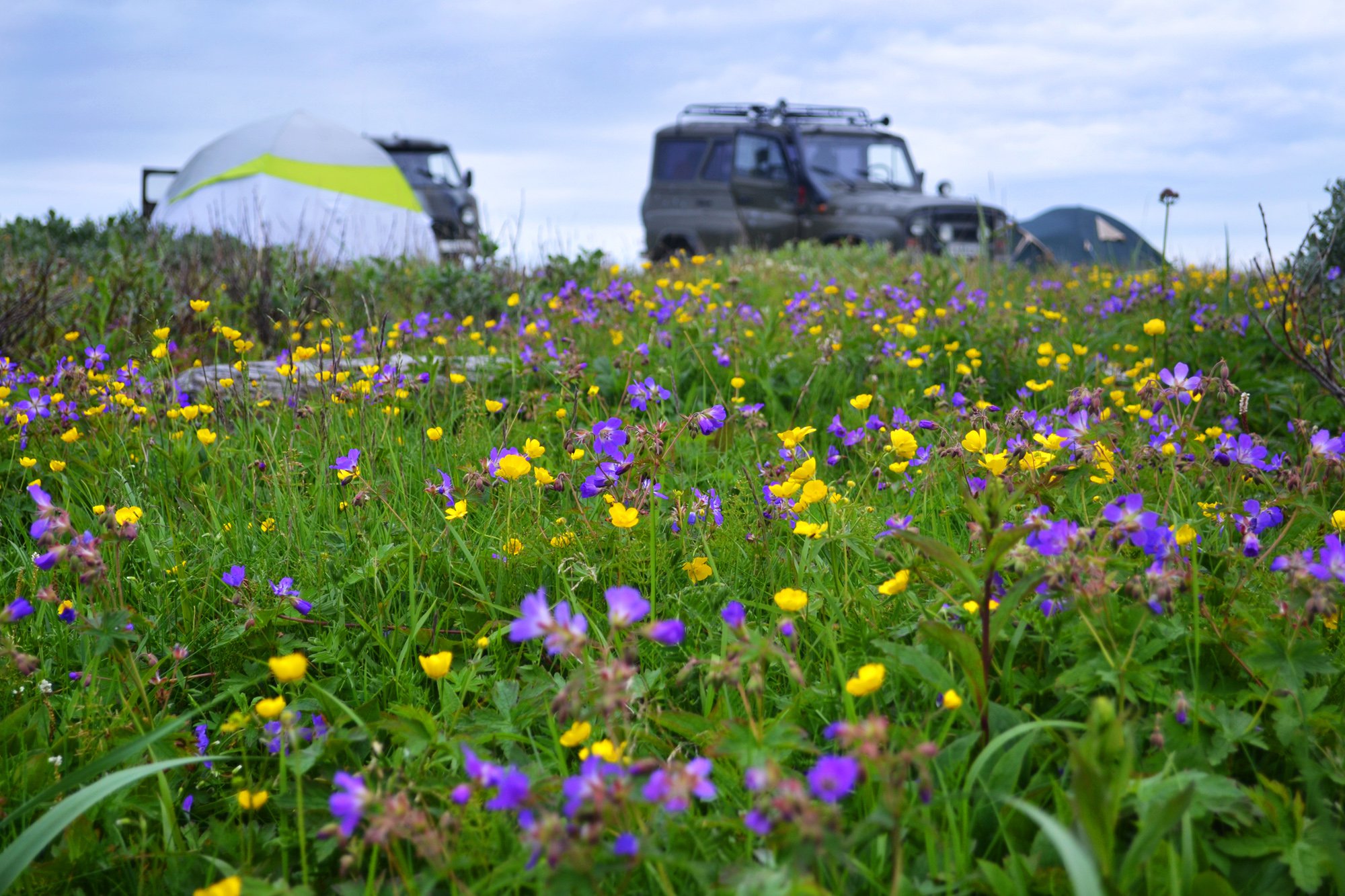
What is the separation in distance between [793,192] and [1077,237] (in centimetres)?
406

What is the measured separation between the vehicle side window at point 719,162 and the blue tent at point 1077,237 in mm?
4187

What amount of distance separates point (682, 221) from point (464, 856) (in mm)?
13425

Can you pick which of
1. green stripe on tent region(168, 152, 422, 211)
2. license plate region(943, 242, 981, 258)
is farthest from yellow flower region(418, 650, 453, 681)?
green stripe on tent region(168, 152, 422, 211)

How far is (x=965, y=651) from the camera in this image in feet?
4.95

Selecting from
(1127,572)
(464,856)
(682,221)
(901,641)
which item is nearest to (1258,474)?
(1127,572)

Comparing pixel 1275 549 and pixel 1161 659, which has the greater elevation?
pixel 1275 549

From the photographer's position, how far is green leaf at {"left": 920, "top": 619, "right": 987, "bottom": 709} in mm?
1501

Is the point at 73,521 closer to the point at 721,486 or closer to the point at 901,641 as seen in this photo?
the point at 721,486

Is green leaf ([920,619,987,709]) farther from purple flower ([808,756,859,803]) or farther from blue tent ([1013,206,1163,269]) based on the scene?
blue tent ([1013,206,1163,269])

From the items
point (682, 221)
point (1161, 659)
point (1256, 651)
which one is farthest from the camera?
point (682, 221)

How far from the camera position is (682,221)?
1413cm

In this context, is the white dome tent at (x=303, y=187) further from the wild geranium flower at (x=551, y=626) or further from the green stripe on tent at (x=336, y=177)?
the wild geranium flower at (x=551, y=626)

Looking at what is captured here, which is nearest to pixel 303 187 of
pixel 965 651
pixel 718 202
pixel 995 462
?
pixel 718 202

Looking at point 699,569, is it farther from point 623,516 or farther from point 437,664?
point 437,664
